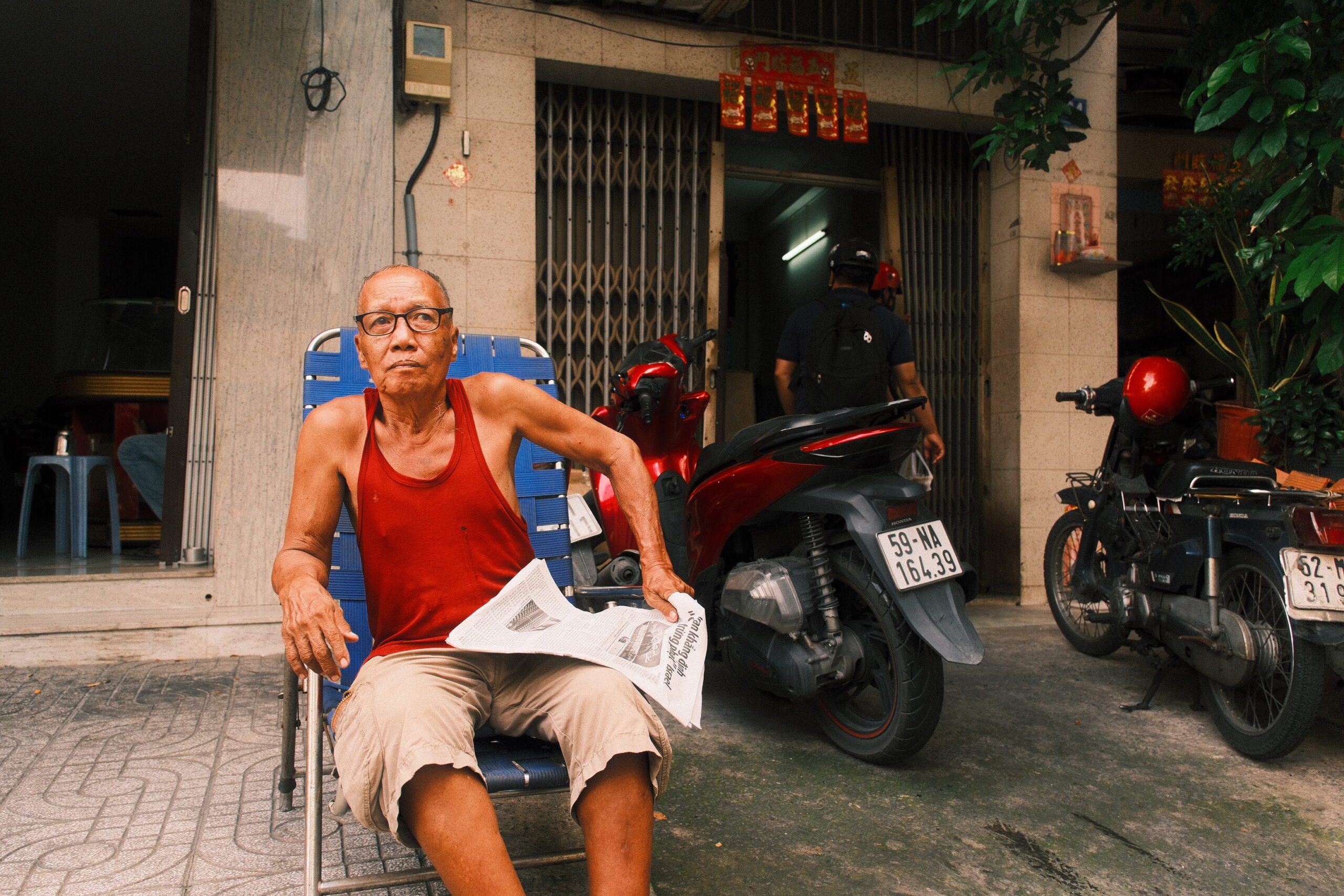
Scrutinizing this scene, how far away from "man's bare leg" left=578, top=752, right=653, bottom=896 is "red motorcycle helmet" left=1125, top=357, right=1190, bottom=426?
2911mm

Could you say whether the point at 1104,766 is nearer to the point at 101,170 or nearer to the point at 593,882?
the point at 593,882

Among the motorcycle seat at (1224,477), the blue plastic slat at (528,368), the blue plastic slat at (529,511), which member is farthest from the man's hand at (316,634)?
the motorcycle seat at (1224,477)

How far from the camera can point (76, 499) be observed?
5125 mm

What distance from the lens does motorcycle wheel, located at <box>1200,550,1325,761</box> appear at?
276cm

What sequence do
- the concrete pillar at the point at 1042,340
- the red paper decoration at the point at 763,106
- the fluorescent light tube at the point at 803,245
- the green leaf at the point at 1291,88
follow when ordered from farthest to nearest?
the fluorescent light tube at the point at 803,245
the concrete pillar at the point at 1042,340
the red paper decoration at the point at 763,106
the green leaf at the point at 1291,88

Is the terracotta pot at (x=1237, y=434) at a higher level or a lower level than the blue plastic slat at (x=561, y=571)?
higher

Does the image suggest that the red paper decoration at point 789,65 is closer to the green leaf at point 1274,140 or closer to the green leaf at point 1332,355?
the green leaf at point 1274,140

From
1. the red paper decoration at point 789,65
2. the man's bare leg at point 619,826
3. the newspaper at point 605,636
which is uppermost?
the red paper decoration at point 789,65

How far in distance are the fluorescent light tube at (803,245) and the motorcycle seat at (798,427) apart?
472 cm

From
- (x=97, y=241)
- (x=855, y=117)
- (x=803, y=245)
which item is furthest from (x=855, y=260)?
(x=97, y=241)

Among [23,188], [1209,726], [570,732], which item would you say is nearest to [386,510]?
[570,732]

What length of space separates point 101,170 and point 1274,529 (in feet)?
34.6

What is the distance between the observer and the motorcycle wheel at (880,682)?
8.62ft

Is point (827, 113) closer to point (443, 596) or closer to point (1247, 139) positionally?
point (1247, 139)
